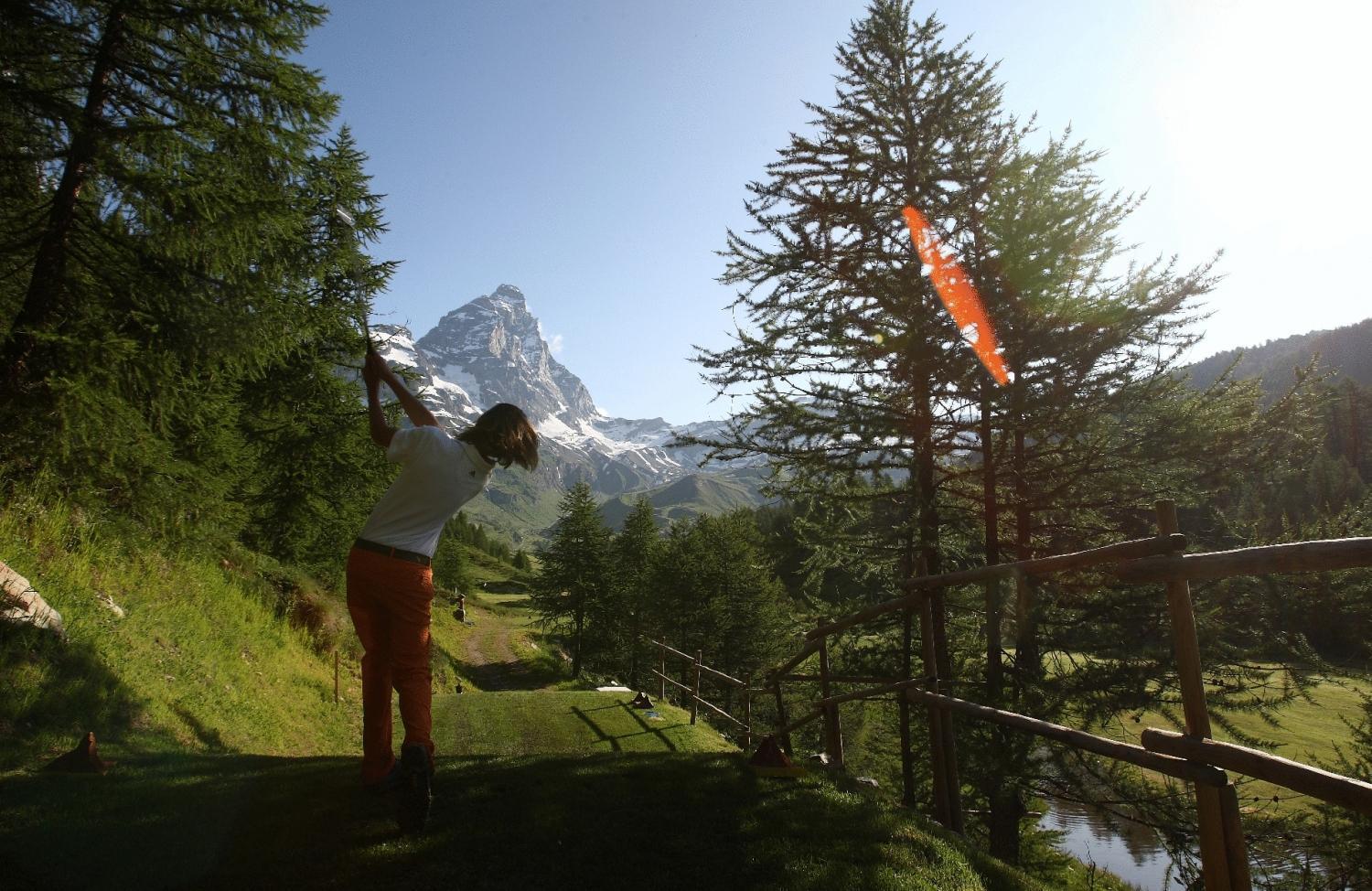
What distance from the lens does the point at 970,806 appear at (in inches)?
385

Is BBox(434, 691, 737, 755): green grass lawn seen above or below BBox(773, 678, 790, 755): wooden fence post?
below

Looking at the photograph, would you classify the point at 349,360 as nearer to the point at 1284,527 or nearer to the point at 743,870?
the point at 743,870

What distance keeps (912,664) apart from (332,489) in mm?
12726

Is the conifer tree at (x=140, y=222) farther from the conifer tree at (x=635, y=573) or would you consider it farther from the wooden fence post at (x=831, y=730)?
the conifer tree at (x=635, y=573)

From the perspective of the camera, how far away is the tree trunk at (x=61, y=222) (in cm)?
575

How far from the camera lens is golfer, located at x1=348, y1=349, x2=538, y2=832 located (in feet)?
12.2

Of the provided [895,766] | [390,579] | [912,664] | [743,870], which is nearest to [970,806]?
[912,664]

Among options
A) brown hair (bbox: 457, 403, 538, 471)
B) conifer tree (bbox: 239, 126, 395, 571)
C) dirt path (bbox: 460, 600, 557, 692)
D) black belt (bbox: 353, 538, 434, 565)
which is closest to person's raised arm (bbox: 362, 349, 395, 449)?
brown hair (bbox: 457, 403, 538, 471)

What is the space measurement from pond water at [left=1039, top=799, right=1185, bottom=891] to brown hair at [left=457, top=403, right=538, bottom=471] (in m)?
26.0

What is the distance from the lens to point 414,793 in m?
3.58

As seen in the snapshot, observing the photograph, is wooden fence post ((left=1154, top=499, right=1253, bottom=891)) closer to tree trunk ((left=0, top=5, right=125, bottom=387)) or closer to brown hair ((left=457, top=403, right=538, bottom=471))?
brown hair ((left=457, top=403, right=538, bottom=471))

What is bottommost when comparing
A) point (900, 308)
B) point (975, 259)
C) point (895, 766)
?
point (895, 766)

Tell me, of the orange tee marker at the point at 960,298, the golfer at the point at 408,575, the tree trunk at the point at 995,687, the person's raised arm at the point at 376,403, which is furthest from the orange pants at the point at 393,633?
the orange tee marker at the point at 960,298

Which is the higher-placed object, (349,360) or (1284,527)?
(349,360)
